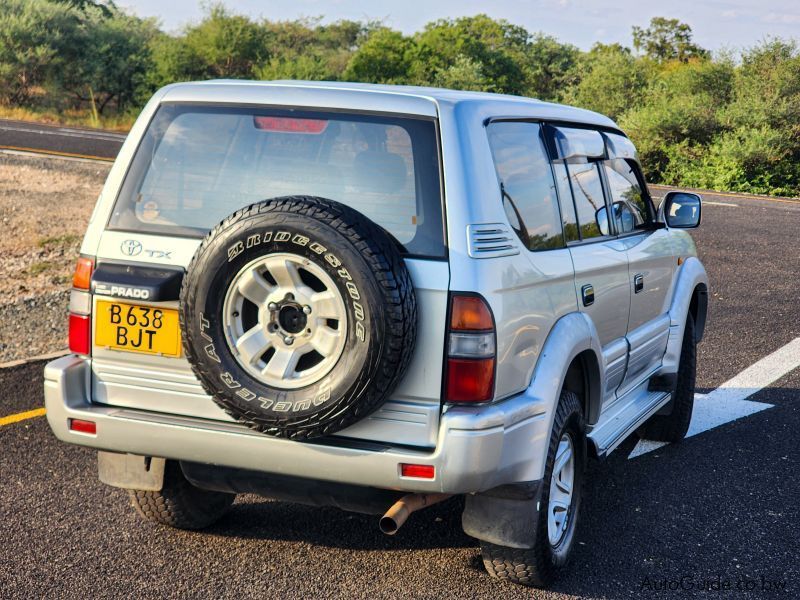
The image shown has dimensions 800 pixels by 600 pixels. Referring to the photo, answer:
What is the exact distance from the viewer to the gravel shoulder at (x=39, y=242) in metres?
8.34

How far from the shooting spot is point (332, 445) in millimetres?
3598

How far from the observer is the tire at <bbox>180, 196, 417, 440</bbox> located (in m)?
3.39

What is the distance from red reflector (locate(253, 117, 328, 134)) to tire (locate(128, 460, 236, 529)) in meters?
1.42

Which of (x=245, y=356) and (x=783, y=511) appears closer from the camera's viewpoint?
(x=245, y=356)

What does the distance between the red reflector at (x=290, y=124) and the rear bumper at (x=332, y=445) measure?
1.09 metres

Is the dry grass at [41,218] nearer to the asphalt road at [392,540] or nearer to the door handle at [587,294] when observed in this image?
the asphalt road at [392,540]

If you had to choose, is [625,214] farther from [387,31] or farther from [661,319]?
[387,31]

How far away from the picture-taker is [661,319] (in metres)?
5.73

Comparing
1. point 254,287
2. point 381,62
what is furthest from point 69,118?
point 254,287

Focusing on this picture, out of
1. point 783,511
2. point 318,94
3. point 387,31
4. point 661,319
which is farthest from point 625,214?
point 387,31

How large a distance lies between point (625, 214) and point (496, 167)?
1.74 metres

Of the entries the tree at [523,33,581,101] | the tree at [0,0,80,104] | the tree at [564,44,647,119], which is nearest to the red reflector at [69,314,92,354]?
the tree at [564,44,647,119]

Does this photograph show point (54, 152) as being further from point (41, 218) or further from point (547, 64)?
point (547, 64)

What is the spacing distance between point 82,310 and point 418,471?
139 cm
